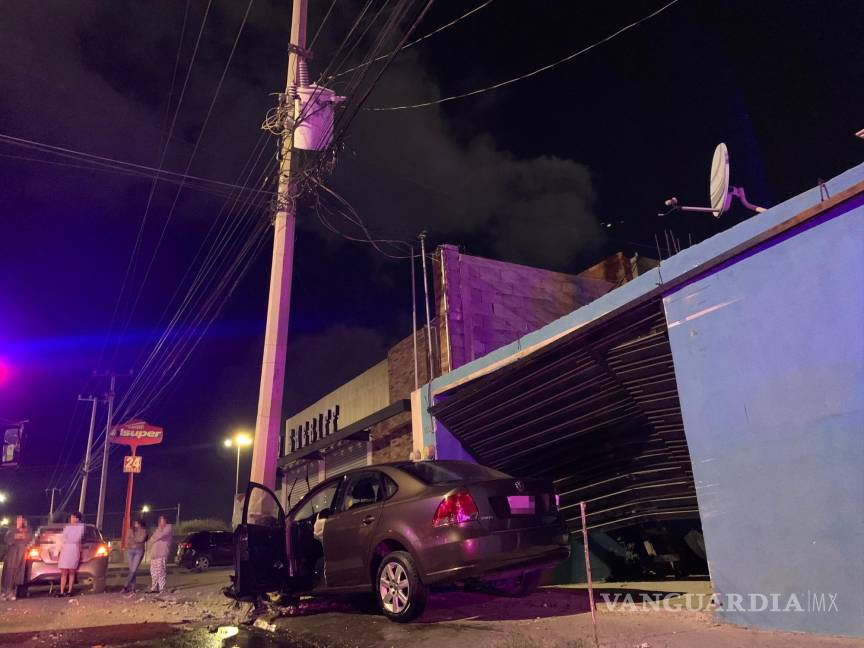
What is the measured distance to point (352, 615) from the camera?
6695mm

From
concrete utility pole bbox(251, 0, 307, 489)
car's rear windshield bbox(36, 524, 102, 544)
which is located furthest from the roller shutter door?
concrete utility pole bbox(251, 0, 307, 489)

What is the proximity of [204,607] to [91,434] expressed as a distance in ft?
107

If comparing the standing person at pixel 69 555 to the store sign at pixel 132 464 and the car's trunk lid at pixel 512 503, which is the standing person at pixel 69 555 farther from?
the store sign at pixel 132 464

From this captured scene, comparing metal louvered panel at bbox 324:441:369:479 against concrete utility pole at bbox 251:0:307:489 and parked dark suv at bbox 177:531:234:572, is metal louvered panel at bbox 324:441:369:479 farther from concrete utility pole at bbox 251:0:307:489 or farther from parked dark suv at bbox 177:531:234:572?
concrete utility pole at bbox 251:0:307:489

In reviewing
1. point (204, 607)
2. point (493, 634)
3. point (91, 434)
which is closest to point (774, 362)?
point (493, 634)

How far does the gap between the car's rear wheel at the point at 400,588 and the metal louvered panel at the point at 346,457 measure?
10.3 m

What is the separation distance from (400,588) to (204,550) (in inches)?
618

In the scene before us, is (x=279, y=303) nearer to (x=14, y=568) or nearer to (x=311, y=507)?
(x=311, y=507)

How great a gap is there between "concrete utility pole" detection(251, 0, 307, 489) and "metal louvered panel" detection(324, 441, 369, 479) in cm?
599

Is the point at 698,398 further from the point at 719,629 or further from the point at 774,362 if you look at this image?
the point at 719,629

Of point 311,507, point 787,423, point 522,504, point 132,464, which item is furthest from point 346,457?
point 132,464

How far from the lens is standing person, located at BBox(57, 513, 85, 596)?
1138 centimetres

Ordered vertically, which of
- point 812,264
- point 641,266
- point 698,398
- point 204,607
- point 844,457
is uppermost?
point 641,266

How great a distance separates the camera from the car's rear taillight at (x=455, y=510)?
5371mm
